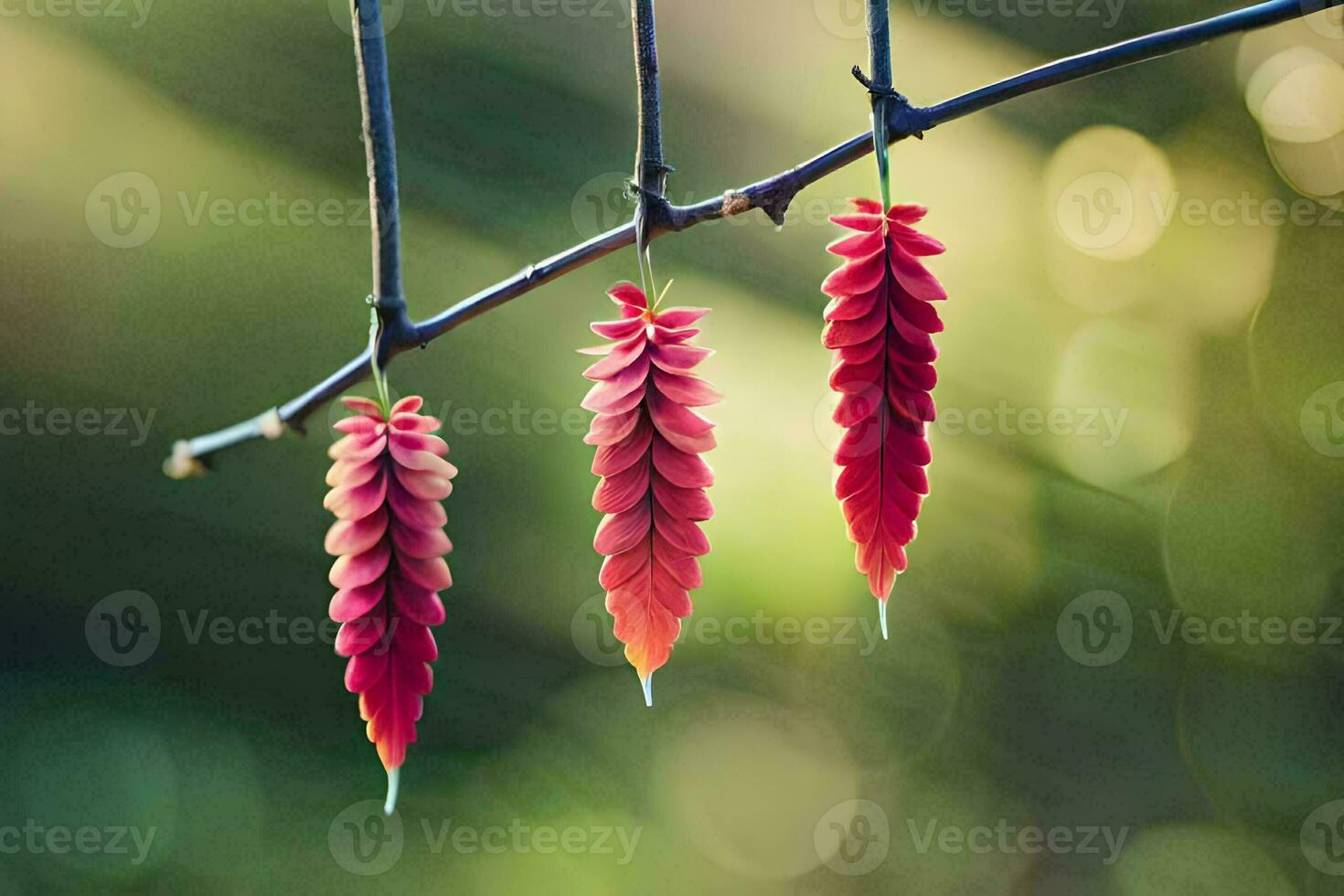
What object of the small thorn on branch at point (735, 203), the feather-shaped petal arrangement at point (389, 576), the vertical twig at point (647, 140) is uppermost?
the vertical twig at point (647, 140)

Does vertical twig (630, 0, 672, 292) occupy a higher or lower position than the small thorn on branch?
higher

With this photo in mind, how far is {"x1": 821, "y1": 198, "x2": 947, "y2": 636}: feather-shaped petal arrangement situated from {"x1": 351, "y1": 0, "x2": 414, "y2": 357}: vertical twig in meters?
0.08

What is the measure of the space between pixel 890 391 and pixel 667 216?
47mm

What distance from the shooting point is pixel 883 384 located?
0.63 ft

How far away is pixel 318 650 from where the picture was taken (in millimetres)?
663

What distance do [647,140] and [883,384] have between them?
6 cm

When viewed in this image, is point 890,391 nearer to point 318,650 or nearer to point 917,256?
point 917,256

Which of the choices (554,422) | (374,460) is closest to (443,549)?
(374,460)

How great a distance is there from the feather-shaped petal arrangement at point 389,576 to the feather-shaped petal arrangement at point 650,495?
32 millimetres

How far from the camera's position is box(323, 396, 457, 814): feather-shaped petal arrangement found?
7.9 inches

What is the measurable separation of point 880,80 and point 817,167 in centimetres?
2

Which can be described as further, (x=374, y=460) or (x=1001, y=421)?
(x=1001, y=421)

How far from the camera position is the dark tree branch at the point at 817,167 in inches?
6.5

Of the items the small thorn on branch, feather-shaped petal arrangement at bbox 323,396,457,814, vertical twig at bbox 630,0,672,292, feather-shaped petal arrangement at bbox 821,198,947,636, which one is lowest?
feather-shaped petal arrangement at bbox 323,396,457,814
